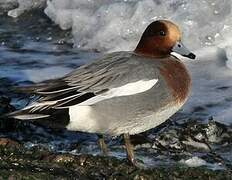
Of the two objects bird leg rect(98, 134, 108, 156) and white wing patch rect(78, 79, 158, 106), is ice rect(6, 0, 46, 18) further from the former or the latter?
white wing patch rect(78, 79, 158, 106)

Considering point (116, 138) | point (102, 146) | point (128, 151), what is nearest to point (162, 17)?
point (116, 138)

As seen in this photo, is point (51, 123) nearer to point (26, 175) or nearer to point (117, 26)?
point (26, 175)

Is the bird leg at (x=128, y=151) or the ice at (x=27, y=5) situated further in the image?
the ice at (x=27, y=5)

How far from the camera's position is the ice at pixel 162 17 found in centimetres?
679

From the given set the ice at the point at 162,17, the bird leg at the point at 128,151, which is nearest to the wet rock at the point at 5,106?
the bird leg at the point at 128,151

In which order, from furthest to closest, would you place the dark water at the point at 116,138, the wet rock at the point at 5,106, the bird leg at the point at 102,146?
the wet rock at the point at 5,106 → the dark water at the point at 116,138 → the bird leg at the point at 102,146

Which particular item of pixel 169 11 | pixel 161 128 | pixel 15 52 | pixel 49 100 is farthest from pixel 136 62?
pixel 169 11

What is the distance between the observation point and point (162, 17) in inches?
324

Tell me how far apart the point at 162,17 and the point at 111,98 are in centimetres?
404

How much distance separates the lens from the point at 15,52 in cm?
760

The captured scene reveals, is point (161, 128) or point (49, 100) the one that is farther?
point (161, 128)

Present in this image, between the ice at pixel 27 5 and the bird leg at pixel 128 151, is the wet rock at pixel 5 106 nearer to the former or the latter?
the bird leg at pixel 128 151

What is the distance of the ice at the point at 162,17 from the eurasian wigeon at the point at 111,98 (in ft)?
6.00

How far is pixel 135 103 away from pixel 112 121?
0.58 ft
